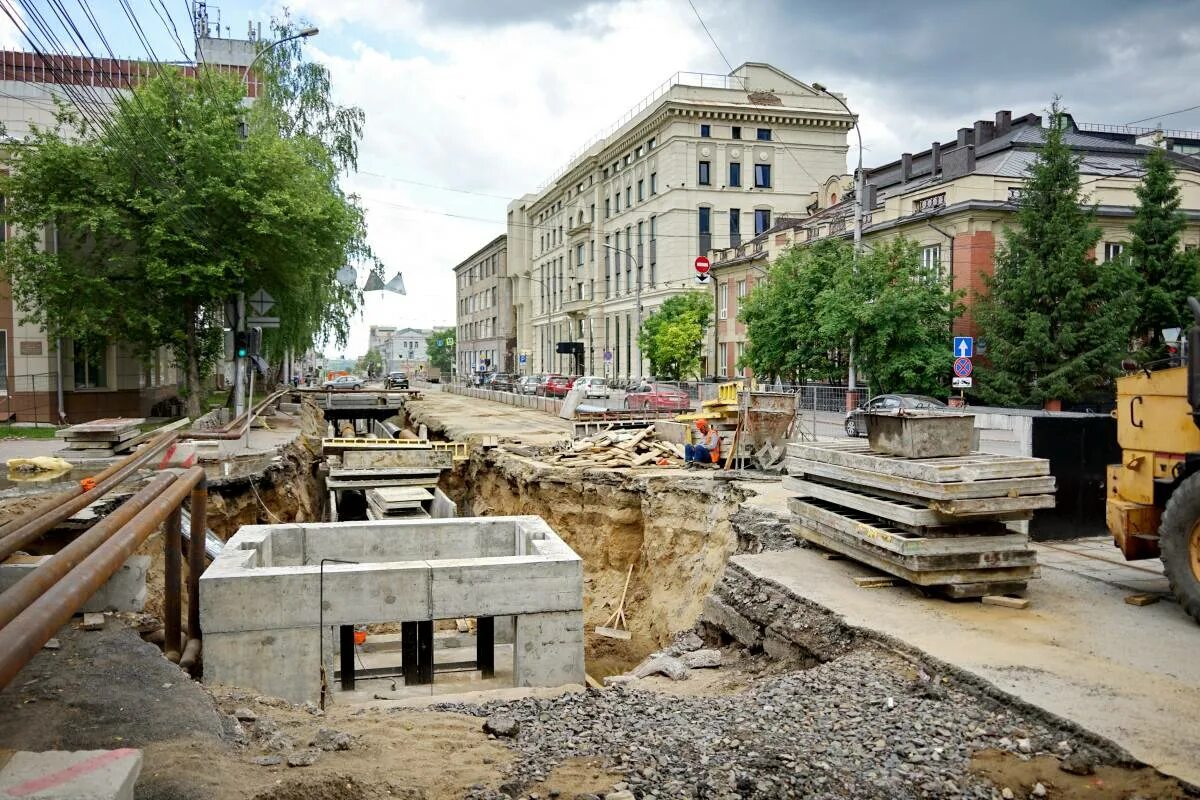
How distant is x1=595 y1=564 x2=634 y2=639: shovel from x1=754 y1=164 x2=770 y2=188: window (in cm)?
4412

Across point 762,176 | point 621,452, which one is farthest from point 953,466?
point 762,176

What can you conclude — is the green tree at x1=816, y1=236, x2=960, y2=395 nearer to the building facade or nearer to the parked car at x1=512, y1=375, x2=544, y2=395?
the parked car at x1=512, y1=375, x2=544, y2=395

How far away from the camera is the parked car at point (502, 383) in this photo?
6339 centimetres

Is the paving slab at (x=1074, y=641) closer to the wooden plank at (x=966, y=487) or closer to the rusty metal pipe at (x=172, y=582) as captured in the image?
the wooden plank at (x=966, y=487)

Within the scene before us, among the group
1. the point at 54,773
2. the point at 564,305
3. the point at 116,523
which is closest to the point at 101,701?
the point at 116,523

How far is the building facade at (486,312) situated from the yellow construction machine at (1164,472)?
8270 cm

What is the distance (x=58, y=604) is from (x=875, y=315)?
94.6 ft

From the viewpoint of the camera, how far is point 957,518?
8.26 m

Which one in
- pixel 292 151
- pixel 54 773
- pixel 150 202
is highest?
pixel 292 151

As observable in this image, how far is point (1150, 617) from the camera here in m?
8.02

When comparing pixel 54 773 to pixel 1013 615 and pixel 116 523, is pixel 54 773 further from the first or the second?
pixel 1013 615

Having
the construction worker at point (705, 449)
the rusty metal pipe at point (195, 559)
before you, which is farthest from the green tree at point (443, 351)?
the rusty metal pipe at point (195, 559)

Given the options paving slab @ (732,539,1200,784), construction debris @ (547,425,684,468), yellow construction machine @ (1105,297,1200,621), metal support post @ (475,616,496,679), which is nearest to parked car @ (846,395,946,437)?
construction debris @ (547,425,684,468)

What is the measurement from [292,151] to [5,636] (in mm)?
24532
